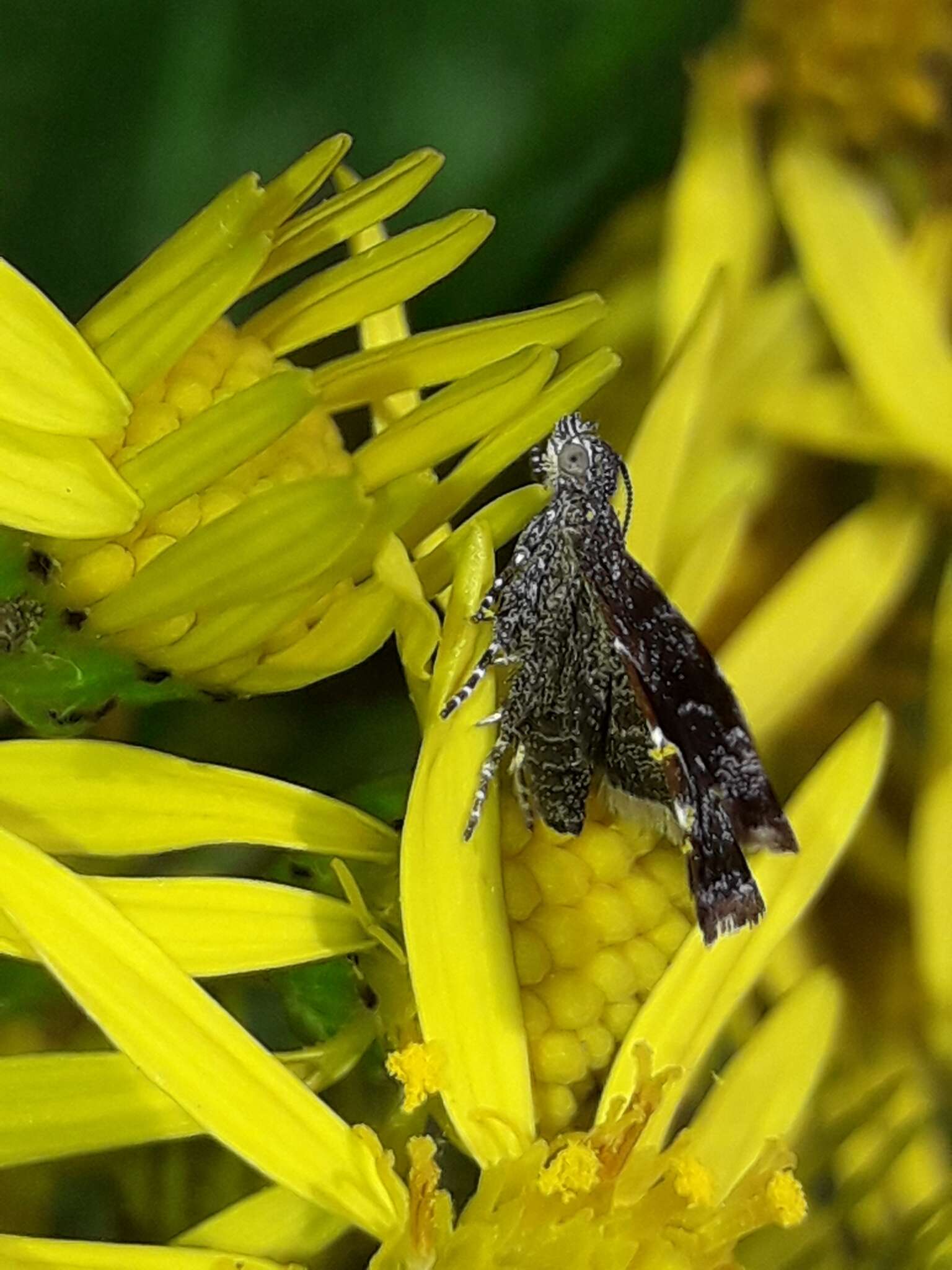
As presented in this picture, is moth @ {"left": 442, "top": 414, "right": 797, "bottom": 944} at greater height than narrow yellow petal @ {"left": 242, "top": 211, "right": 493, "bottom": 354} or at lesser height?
lesser

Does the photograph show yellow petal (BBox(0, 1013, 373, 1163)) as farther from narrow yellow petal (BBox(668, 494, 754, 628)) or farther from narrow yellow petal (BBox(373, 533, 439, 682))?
narrow yellow petal (BBox(668, 494, 754, 628))

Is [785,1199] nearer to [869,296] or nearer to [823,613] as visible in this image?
[823,613]

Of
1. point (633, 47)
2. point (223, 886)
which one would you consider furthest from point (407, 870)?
point (633, 47)

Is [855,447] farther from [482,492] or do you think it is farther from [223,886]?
[223,886]

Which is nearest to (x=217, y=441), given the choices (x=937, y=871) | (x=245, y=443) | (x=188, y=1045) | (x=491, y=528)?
(x=245, y=443)

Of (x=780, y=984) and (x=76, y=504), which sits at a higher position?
(x=76, y=504)

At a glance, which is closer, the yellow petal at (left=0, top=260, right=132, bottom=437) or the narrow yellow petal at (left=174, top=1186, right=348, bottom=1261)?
the yellow petal at (left=0, top=260, right=132, bottom=437)

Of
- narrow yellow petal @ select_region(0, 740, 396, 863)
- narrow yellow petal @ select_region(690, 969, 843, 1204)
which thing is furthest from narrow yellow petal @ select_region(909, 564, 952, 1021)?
narrow yellow petal @ select_region(0, 740, 396, 863)
